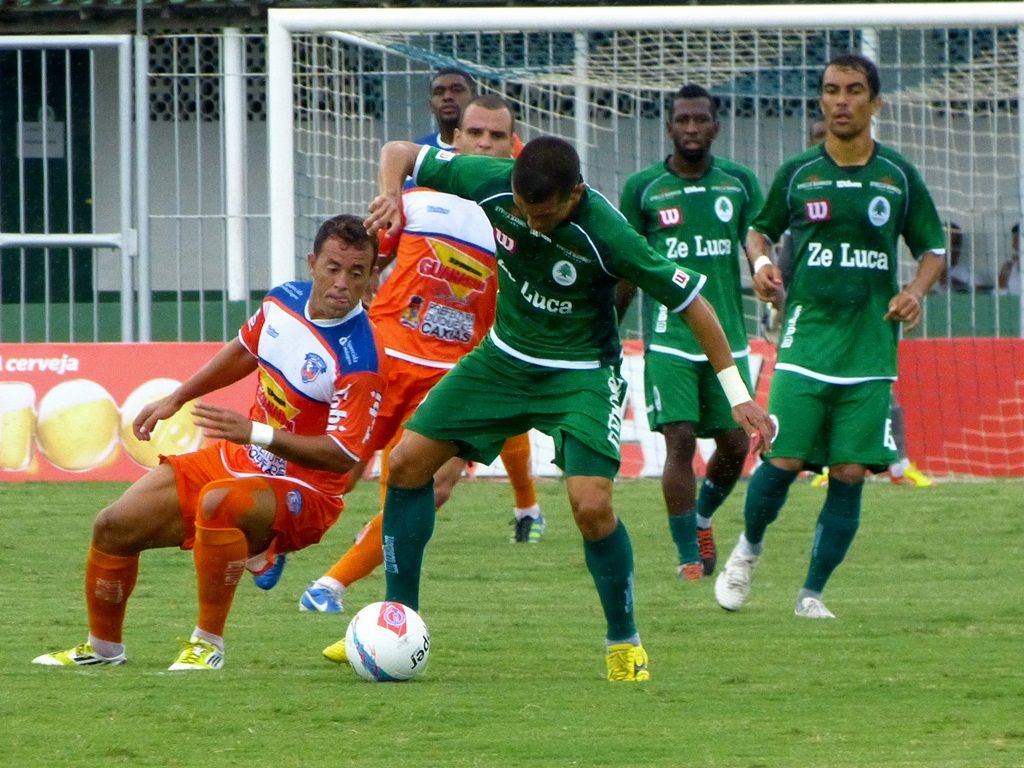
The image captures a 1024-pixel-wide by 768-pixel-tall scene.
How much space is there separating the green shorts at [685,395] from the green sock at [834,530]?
1.28 m

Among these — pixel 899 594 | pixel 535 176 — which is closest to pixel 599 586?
pixel 535 176

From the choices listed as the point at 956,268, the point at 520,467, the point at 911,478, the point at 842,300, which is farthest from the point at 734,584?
the point at 956,268

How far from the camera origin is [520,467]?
9984 mm

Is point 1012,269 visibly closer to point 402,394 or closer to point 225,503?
point 402,394

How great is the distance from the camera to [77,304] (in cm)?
1395

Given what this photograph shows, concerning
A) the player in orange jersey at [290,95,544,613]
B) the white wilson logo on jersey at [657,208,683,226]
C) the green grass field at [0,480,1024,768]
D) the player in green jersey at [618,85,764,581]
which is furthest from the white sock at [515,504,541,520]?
the white wilson logo on jersey at [657,208,683,226]

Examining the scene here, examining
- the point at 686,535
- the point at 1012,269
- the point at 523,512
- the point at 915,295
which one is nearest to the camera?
the point at 915,295

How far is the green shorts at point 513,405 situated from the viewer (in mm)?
6199

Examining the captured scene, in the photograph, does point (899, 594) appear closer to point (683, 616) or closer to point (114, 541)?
point (683, 616)

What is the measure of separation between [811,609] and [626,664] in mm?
1843

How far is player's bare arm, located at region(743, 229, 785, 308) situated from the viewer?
767cm

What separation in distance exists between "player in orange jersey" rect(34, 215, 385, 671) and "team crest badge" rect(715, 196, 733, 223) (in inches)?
120

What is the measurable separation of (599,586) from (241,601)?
2.50 metres

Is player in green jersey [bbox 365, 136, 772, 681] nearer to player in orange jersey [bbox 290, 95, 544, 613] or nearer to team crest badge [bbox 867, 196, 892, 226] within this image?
team crest badge [bbox 867, 196, 892, 226]
